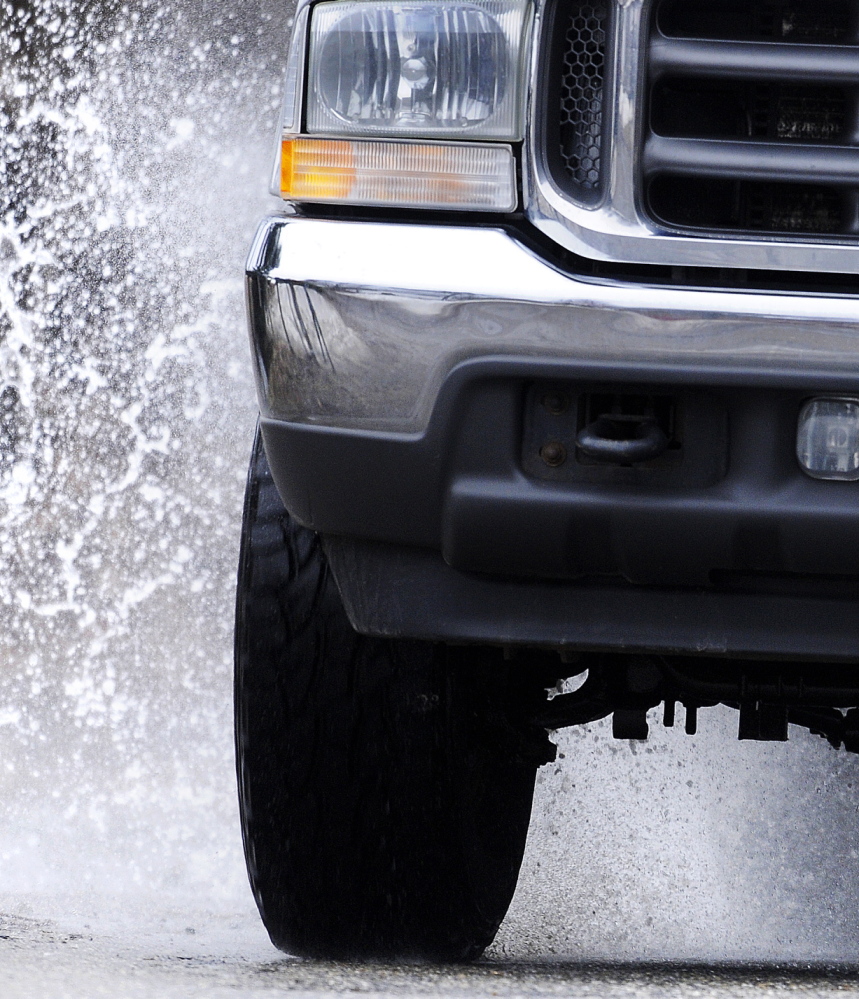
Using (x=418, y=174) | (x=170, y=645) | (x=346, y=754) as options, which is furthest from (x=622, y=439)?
(x=170, y=645)

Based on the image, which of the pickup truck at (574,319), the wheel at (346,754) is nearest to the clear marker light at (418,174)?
the pickup truck at (574,319)

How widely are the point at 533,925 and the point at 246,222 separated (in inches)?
90.7

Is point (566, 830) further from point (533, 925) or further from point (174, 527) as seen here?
point (174, 527)

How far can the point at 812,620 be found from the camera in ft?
4.03

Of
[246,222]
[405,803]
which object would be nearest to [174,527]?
[246,222]

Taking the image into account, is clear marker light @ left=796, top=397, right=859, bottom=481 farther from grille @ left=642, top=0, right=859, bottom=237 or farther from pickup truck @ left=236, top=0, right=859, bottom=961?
grille @ left=642, top=0, right=859, bottom=237

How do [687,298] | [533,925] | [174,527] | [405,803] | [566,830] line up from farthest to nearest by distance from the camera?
[174,527], [566,830], [533,925], [405,803], [687,298]

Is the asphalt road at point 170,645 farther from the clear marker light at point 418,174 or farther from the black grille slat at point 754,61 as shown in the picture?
the black grille slat at point 754,61

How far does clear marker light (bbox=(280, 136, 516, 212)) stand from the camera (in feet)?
3.96

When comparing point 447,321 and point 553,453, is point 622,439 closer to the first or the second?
point 553,453

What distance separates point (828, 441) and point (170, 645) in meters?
2.61

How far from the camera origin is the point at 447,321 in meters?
1.17

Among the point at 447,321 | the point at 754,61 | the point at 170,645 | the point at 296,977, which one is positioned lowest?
the point at 170,645

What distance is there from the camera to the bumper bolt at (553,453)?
1193mm
